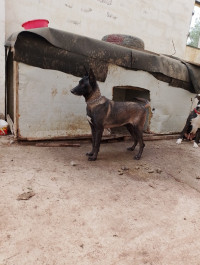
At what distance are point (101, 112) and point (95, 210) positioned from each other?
1876 millimetres

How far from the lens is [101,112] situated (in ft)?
12.7

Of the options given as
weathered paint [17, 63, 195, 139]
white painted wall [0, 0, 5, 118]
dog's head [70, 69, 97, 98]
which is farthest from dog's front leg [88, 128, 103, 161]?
white painted wall [0, 0, 5, 118]

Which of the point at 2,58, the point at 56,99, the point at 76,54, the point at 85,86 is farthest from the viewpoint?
the point at 2,58

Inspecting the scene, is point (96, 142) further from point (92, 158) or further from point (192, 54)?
point (192, 54)

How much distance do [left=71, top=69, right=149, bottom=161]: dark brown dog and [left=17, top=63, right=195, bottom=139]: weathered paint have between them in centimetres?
87

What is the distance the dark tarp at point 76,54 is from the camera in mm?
3918

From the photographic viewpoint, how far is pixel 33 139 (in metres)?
4.42

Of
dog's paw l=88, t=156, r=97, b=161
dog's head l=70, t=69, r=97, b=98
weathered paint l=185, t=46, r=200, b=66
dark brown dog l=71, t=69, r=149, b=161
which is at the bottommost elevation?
dog's paw l=88, t=156, r=97, b=161

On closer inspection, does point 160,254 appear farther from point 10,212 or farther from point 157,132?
point 157,132

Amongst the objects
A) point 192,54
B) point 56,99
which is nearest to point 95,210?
point 56,99

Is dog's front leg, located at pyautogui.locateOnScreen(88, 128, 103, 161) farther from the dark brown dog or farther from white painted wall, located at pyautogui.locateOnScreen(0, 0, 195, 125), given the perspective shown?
white painted wall, located at pyautogui.locateOnScreen(0, 0, 195, 125)

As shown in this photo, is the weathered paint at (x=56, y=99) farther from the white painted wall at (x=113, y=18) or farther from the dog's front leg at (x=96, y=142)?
the white painted wall at (x=113, y=18)

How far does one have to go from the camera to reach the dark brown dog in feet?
12.1

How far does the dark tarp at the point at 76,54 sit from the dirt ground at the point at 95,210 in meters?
1.77
